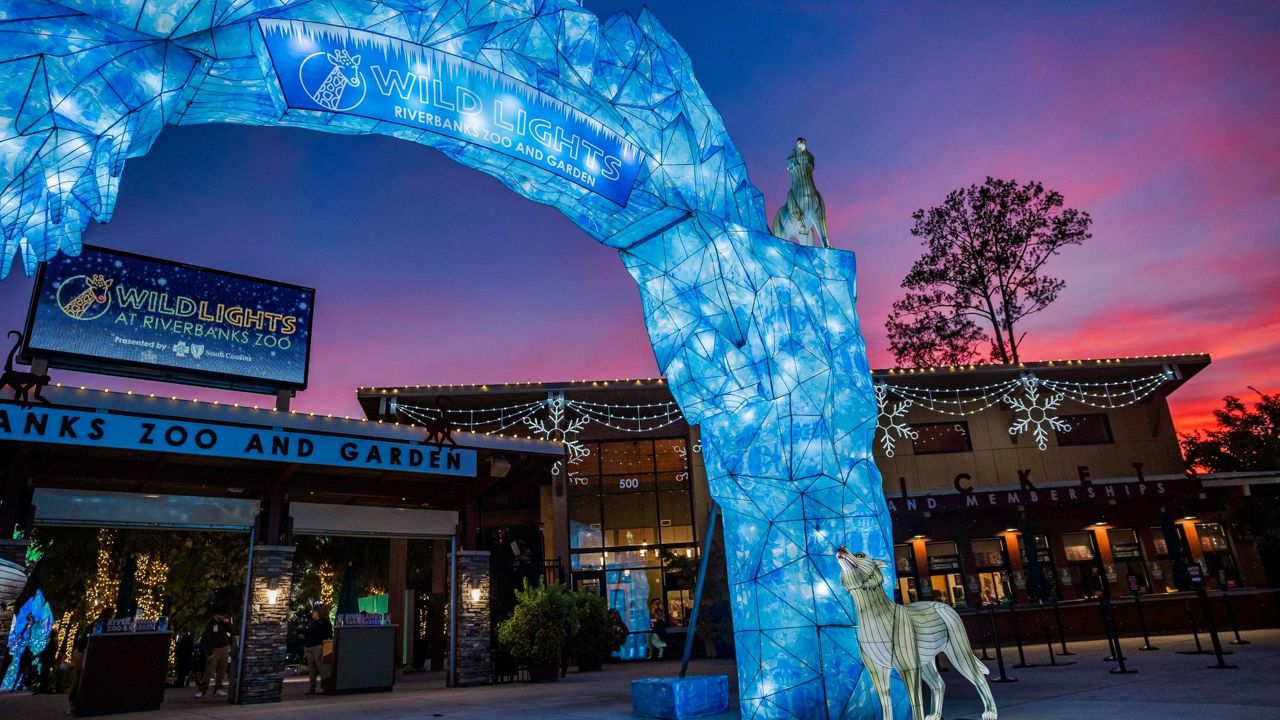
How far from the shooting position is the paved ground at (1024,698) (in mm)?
Answer: 6605

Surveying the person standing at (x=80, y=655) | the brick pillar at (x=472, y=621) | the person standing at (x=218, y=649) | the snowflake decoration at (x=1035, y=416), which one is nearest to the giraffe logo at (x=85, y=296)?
the person standing at (x=80, y=655)

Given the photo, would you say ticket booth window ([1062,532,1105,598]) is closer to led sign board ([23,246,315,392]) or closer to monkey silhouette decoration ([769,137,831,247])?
monkey silhouette decoration ([769,137,831,247])

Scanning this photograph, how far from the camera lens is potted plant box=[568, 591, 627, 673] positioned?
14.9 meters

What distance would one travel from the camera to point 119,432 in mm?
10633

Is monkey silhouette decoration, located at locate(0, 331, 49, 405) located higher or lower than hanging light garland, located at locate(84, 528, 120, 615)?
higher

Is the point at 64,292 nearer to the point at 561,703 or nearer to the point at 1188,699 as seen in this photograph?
the point at 561,703

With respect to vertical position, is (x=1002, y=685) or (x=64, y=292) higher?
(x=64, y=292)

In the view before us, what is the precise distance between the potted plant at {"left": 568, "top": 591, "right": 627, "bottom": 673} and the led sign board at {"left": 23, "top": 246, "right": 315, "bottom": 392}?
7107 millimetres

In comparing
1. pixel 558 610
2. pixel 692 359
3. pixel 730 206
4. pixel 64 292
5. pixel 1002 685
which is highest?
pixel 64 292

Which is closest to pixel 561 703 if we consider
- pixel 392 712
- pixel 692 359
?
pixel 392 712

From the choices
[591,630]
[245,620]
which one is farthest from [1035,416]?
[245,620]

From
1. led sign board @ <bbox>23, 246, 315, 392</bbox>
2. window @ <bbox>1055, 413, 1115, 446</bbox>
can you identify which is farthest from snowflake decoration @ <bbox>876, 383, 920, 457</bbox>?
led sign board @ <bbox>23, 246, 315, 392</bbox>

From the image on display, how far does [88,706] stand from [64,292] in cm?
678

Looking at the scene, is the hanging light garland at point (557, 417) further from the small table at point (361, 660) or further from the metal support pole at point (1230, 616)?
the metal support pole at point (1230, 616)
